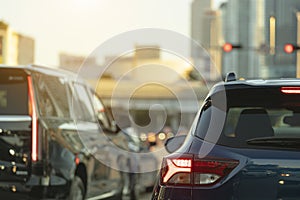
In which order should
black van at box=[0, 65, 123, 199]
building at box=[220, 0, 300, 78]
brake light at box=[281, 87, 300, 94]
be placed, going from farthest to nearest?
building at box=[220, 0, 300, 78], black van at box=[0, 65, 123, 199], brake light at box=[281, 87, 300, 94]

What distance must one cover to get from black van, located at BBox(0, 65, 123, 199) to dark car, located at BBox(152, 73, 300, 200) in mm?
2786

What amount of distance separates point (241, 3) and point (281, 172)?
115m

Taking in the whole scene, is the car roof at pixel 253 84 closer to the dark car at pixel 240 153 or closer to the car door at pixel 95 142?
the dark car at pixel 240 153

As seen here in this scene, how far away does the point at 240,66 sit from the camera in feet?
341

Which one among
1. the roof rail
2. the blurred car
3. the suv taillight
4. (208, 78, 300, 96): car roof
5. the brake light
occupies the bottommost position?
the blurred car

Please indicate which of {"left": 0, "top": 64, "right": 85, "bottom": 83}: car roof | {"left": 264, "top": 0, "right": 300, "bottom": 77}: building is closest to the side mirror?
{"left": 0, "top": 64, "right": 85, "bottom": 83}: car roof

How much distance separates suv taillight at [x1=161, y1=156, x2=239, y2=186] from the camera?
522cm

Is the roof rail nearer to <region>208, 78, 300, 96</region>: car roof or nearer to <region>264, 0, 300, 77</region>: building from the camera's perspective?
→ <region>208, 78, 300, 96</region>: car roof

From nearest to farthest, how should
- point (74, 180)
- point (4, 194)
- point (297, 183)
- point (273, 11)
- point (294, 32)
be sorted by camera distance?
point (297, 183) → point (4, 194) → point (74, 180) → point (273, 11) → point (294, 32)

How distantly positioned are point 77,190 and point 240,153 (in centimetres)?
446

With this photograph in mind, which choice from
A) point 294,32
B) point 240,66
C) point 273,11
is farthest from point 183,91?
point 273,11

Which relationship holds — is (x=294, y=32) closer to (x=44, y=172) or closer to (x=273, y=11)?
(x=273, y=11)

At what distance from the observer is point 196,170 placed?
531 centimetres

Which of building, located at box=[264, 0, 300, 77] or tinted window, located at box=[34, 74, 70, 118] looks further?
building, located at box=[264, 0, 300, 77]
